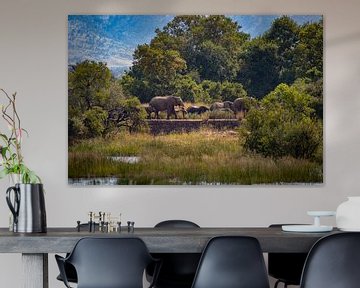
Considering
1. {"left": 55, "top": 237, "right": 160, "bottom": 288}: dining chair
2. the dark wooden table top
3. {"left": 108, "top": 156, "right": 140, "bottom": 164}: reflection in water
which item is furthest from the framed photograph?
{"left": 55, "top": 237, "right": 160, "bottom": 288}: dining chair

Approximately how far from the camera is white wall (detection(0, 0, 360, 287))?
6.14m

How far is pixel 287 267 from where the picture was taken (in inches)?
200

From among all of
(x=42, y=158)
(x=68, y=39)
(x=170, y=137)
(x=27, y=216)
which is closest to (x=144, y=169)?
(x=170, y=137)

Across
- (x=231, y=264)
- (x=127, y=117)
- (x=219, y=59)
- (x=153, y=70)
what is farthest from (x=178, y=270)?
(x=219, y=59)

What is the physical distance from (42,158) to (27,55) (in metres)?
0.82

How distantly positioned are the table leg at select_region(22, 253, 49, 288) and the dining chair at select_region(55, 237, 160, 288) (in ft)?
0.46

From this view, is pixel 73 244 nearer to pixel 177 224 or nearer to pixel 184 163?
pixel 177 224

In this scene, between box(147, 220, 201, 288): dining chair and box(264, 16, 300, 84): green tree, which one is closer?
box(147, 220, 201, 288): dining chair

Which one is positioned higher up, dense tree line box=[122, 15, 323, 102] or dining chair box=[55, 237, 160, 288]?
dense tree line box=[122, 15, 323, 102]

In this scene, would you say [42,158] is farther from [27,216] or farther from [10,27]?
[27,216]

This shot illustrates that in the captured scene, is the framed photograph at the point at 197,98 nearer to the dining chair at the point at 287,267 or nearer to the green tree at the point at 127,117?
the green tree at the point at 127,117

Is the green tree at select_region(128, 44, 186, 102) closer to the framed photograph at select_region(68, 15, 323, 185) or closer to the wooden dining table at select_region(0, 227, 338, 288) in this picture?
the framed photograph at select_region(68, 15, 323, 185)

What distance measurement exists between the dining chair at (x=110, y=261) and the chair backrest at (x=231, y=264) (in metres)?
0.27

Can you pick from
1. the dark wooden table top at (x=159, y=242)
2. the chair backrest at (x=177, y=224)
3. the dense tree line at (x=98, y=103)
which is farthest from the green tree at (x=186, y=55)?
the dark wooden table top at (x=159, y=242)
